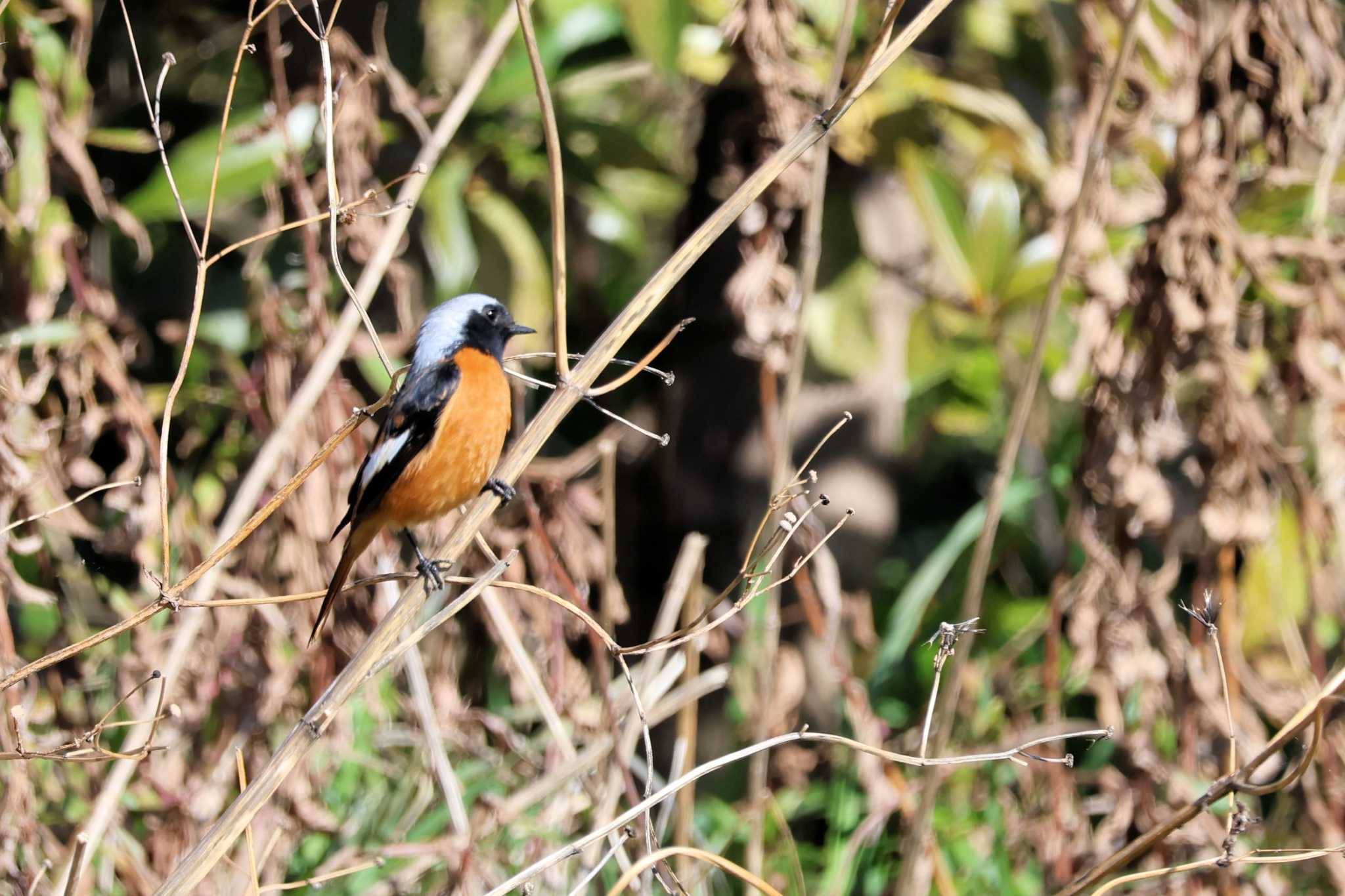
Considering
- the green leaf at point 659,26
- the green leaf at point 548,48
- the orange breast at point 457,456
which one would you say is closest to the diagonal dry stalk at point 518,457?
the orange breast at point 457,456

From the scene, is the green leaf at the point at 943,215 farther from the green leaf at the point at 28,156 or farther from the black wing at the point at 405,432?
the green leaf at the point at 28,156

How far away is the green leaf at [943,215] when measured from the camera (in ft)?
13.6

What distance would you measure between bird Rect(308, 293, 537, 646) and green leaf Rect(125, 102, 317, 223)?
1.15 m

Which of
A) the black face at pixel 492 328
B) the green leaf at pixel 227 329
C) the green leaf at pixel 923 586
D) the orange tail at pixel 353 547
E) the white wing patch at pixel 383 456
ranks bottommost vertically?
the green leaf at pixel 923 586

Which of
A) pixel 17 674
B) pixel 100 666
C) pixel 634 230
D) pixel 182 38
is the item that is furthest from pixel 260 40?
pixel 17 674

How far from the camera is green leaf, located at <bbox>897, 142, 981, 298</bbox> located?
4.16m

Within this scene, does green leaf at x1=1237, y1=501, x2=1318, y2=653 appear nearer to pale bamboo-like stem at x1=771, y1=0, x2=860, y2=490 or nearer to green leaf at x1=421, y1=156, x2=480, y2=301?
pale bamboo-like stem at x1=771, y1=0, x2=860, y2=490

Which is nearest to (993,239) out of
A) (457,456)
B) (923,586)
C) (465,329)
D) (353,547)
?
(923,586)

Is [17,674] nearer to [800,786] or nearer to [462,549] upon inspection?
[462,549]

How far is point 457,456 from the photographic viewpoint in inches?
111

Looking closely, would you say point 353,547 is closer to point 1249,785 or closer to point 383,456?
point 383,456

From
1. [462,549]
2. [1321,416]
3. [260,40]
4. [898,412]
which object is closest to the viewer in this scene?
[462,549]

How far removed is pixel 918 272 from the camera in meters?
4.55

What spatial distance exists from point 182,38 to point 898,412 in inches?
119
